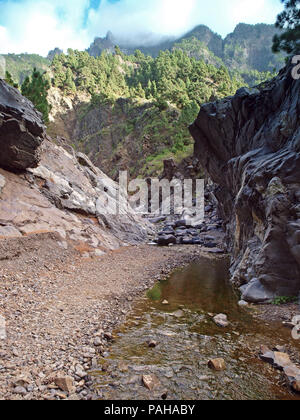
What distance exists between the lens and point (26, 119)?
17812mm

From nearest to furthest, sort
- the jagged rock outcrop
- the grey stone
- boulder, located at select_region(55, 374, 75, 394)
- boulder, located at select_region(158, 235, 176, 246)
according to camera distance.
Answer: boulder, located at select_region(55, 374, 75, 394)
the grey stone
the jagged rock outcrop
boulder, located at select_region(158, 235, 176, 246)

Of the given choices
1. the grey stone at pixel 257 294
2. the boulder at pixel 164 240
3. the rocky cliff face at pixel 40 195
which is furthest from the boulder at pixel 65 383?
the boulder at pixel 164 240

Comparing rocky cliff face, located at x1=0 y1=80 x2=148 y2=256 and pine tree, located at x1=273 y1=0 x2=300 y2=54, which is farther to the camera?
rocky cliff face, located at x1=0 y1=80 x2=148 y2=256

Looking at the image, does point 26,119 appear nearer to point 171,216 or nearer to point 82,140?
point 171,216

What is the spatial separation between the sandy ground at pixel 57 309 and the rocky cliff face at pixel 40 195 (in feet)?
4.51

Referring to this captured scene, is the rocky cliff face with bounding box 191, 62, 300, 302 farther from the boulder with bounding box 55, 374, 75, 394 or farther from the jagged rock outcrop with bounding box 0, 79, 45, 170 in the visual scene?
the jagged rock outcrop with bounding box 0, 79, 45, 170

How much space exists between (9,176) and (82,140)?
293ft

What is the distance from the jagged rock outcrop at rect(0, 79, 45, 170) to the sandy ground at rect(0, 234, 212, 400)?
6.50 meters

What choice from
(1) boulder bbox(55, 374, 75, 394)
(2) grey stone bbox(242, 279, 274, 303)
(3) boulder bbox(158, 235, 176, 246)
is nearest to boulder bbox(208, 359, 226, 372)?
(1) boulder bbox(55, 374, 75, 394)

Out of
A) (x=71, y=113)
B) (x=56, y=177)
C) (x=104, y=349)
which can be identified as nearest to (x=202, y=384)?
(x=104, y=349)

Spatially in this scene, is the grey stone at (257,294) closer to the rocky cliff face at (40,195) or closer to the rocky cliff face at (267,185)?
the rocky cliff face at (267,185)

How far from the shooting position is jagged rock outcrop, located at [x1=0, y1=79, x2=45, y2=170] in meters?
17.1

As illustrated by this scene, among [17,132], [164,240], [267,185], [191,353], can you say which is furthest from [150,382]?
[164,240]
